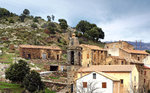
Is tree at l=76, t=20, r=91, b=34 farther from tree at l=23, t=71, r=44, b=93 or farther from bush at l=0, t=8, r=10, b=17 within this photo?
tree at l=23, t=71, r=44, b=93

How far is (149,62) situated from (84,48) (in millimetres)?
20016

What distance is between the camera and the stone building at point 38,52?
2380 inches

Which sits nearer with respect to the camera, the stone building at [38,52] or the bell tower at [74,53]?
the bell tower at [74,53]

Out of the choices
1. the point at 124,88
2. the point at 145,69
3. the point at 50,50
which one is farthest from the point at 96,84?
the point at 50,50

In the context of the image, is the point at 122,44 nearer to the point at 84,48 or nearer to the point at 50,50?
the point at 84,48

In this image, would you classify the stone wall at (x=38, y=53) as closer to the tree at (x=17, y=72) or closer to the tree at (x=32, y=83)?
the tree at (x=17, y=72)

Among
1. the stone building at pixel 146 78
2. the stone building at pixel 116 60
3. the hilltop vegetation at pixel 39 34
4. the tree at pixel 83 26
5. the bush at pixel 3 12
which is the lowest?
the stone building at pixel 146 78

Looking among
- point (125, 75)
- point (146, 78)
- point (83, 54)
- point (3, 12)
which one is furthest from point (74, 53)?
point (3, 12)

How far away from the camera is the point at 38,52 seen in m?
63.3

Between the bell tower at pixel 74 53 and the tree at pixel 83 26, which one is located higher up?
the tree at pixel 83 26

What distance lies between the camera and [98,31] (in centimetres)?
10388

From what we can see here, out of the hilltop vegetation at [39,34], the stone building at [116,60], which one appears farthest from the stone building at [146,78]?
the hilltop vegetation at [39,34]

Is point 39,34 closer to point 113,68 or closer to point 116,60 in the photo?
point 116,60

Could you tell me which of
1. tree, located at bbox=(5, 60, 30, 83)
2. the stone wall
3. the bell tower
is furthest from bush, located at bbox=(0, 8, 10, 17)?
tree, located at bbox=(5, 60, 30, 83)
